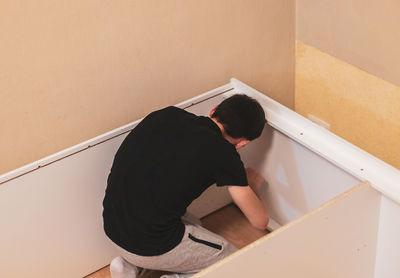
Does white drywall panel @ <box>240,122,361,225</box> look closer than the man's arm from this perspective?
No

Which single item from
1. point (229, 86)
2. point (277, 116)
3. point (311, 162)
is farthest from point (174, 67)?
point (311, 162)

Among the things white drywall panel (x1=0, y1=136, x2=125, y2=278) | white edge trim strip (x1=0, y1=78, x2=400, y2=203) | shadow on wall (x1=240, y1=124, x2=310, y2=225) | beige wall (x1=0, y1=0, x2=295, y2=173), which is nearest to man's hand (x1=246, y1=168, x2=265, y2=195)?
shadow on wall (x1=240, y1=124, x2=310, y2=225)

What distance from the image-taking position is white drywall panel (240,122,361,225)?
5.38 ft

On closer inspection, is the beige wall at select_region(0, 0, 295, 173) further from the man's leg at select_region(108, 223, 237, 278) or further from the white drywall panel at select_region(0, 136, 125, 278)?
the man's leg at select_region(108, 223, 237, 278)

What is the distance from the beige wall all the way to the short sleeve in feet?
1.21

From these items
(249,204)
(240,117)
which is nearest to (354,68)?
(240,117)

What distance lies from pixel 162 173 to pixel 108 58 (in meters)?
0.37

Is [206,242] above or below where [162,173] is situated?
below

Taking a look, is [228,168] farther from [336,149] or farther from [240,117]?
[336,149]

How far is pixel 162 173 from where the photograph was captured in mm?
1507

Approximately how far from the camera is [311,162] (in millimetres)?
1686

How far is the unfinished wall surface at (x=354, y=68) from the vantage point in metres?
1.68

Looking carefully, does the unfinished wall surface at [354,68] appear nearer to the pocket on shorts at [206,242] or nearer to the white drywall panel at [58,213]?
the white drywall panel at [58,213]

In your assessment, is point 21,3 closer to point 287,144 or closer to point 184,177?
point 184,177
